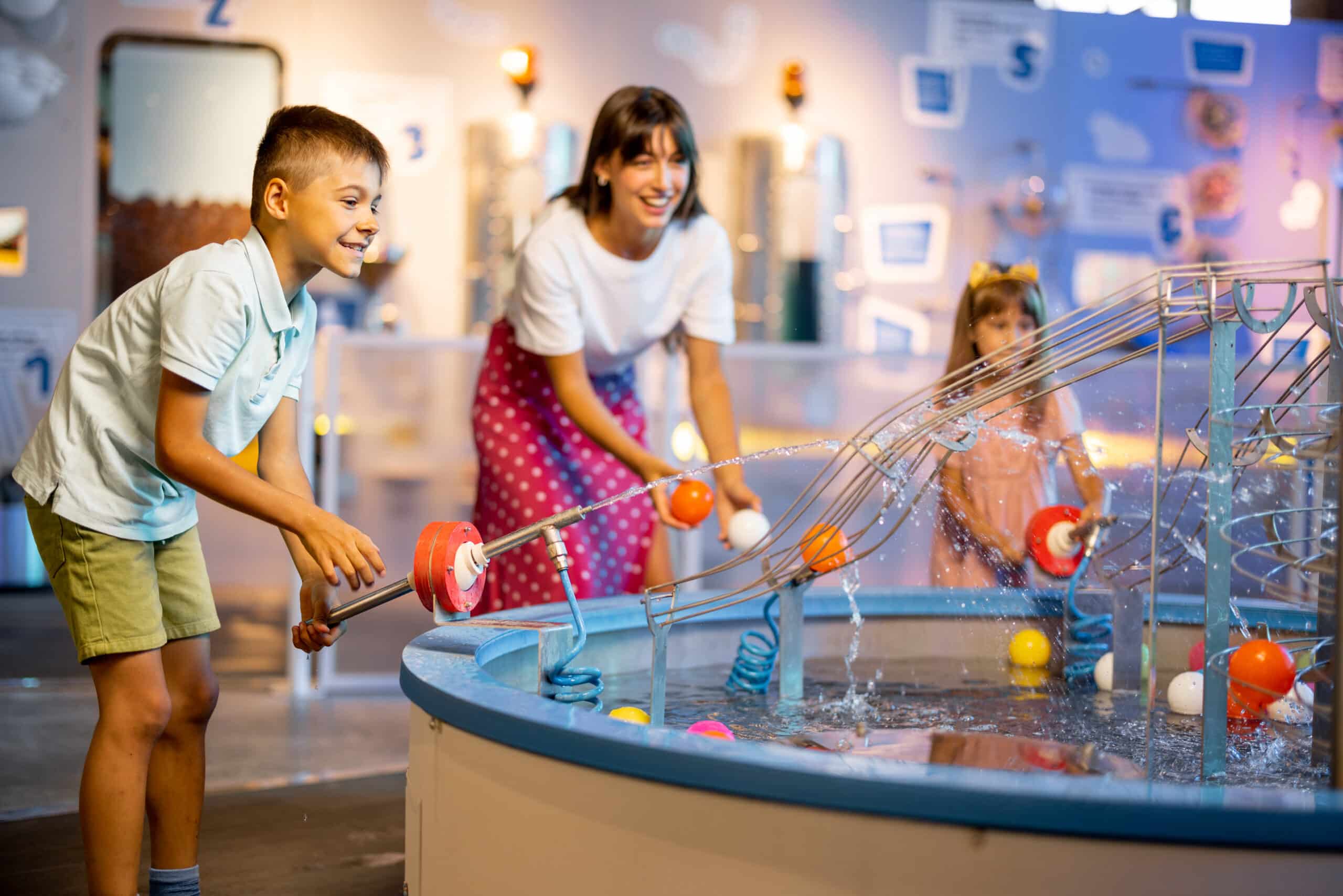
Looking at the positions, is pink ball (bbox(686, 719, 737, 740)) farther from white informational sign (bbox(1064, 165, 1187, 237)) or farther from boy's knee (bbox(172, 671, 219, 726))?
white informational sign (bbox(1064, 165, 1187, 237))

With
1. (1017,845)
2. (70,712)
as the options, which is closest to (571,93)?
(70,712)

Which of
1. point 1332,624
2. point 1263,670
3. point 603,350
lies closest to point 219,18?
point 603,350

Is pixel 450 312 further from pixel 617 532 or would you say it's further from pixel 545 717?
pixel 545 717

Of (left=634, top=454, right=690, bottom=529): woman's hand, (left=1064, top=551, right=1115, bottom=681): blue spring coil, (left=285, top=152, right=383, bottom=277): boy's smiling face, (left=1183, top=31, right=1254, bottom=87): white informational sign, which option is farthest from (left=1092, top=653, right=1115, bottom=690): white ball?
(left=1183, top=31, right=1254, bottom=87): white informational sign

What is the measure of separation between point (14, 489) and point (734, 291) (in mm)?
3147

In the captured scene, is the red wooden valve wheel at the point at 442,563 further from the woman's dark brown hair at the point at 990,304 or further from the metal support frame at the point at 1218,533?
the woman's dark brown hair at the point at 990,304

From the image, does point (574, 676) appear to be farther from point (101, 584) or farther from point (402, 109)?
point (402, 109)

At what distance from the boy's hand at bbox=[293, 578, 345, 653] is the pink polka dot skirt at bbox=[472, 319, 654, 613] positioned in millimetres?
846

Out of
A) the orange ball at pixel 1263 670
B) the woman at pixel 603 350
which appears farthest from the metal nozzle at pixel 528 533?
the orange ball at pixel 1263 670

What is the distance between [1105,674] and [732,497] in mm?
680

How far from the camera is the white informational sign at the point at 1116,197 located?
20.7 feet

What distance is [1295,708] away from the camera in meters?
1.66

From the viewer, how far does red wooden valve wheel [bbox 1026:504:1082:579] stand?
201 cm

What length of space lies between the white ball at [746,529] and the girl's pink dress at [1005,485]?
0.28 meters
